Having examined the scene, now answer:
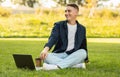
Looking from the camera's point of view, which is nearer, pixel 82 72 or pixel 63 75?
pixel 63 75

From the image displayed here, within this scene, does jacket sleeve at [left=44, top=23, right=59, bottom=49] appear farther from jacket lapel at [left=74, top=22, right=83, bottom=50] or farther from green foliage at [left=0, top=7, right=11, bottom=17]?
green foliage at [left=0, top=7, right=11, bottom=17]

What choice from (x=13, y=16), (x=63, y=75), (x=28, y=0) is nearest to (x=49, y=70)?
(x=63, y=75)

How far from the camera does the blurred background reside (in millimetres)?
21484

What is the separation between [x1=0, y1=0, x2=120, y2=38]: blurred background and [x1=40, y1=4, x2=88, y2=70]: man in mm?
15070

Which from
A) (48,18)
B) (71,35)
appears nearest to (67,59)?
(71,35)

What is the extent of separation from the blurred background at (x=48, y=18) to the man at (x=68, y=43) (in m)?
15.1

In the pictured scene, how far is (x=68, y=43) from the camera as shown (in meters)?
5.82

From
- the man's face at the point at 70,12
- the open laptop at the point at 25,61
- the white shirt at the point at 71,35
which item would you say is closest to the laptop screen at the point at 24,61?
the open laptop at the point at 25,61

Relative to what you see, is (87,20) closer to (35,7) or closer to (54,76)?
(35,7)

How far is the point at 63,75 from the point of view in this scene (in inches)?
195

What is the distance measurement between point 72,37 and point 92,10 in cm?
1672

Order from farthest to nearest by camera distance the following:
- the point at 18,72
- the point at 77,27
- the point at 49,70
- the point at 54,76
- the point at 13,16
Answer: the point at 13,16
the point at 77,27
the point at 49,70
the point at 18,72
the point at 54,76

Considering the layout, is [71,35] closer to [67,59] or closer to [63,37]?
[63,37]

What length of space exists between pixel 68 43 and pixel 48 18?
16.4m
